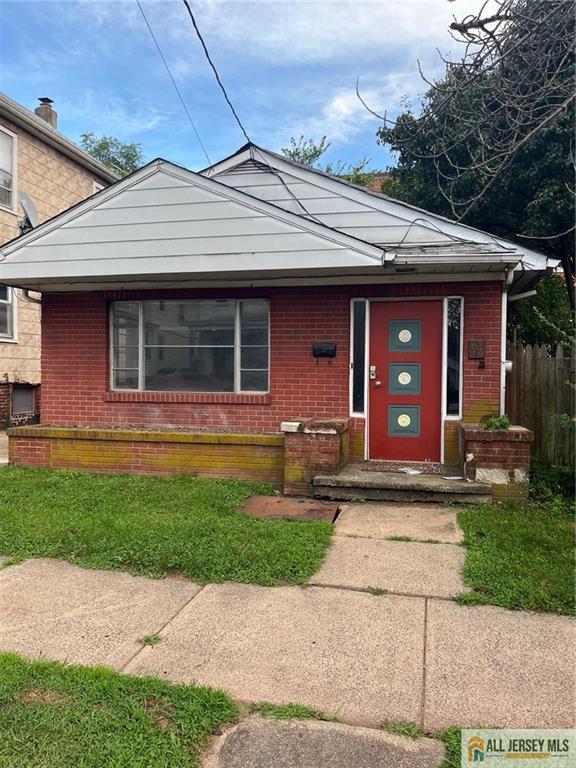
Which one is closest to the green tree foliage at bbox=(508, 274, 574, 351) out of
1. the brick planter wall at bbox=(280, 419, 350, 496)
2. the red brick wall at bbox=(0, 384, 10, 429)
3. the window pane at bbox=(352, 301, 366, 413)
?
the window pane at bbox=(352, 301, 366, 413)

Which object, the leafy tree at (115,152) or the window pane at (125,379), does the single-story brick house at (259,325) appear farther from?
the leafy tree at (115,152)

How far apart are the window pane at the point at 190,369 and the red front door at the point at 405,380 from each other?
2.05m

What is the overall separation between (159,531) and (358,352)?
3.61 metres

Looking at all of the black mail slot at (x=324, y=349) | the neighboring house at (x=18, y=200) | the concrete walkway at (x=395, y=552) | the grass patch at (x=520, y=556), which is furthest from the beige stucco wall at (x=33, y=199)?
the grass patch at (x=520, y=556)

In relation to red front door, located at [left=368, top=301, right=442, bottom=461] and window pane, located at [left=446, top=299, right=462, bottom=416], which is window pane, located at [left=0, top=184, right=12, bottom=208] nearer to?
red front door, located at [left=368, top=301, right=442, bottom=461]

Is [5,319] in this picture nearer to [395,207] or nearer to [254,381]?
[254,381]

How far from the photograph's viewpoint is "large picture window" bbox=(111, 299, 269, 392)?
7.58 m

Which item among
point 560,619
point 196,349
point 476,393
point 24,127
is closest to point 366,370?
point 476,393

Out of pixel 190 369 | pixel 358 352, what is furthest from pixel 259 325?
pixel 358 352

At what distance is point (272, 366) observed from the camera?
743 cm

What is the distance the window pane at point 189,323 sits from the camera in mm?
7652

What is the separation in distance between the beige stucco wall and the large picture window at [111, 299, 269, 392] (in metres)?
5.86

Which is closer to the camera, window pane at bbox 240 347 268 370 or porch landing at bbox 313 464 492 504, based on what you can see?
porch landing at bbox 313 464 492 504

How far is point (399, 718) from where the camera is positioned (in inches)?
96.7
